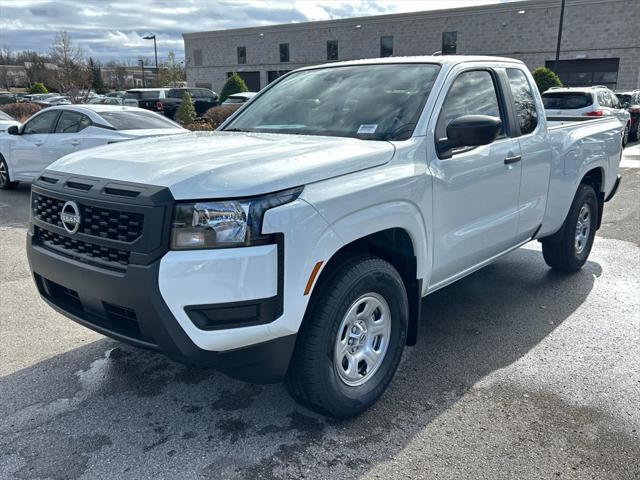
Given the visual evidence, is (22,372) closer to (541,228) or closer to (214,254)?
(214,254)

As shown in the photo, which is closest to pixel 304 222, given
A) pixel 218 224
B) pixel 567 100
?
pixel 218 224

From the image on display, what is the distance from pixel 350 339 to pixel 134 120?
7.66m

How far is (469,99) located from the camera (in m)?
4.03

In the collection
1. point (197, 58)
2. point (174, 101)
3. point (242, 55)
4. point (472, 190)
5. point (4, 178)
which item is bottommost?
point (4, 178)

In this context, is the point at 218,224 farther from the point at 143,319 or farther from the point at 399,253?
the point at 399,253

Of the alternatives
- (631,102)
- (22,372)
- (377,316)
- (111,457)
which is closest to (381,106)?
(377,316)

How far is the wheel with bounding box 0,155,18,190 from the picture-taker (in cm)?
1062

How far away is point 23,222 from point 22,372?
501 centimetres

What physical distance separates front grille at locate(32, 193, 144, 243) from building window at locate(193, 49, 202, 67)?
211ft

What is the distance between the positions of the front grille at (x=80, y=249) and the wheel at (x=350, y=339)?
934 millimetres

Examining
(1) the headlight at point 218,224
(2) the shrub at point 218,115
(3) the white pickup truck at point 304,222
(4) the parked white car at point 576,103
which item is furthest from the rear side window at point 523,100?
(2) the shrub at point 218,115

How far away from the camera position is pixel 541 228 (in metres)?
4.97

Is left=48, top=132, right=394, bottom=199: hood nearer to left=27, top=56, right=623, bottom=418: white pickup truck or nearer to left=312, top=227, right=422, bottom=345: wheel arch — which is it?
left=27, top=56, right=623, bottom=418: white pickup truck

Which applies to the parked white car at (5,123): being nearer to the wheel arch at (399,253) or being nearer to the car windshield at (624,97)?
the wheel arch at (399,253)
